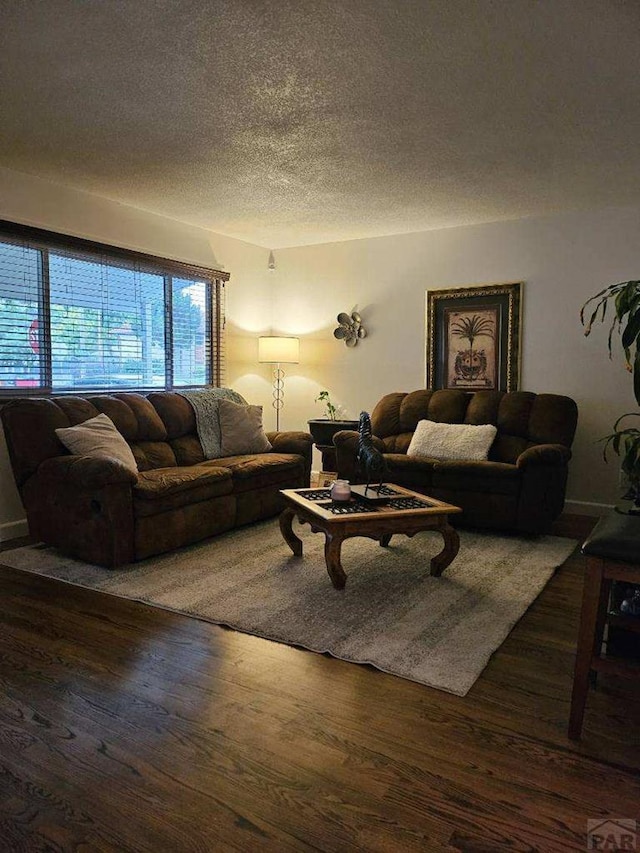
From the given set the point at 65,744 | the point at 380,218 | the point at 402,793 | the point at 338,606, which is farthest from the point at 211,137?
the point at 402,793

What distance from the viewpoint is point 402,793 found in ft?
5.28

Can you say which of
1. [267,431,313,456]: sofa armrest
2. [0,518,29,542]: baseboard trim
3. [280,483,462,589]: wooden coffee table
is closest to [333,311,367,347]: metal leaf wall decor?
[267,431,313,456]: sofa armrest

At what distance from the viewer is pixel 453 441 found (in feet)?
14.9

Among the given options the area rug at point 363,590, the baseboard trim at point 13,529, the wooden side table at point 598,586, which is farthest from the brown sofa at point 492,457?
the baseboard trim at point 13,529

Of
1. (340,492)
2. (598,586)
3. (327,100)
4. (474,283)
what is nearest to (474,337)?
(474,283)

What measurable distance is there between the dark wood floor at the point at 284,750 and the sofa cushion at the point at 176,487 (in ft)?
3.20

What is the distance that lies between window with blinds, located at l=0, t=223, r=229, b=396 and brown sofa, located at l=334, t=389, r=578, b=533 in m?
1.69

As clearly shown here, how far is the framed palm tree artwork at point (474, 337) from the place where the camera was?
5.00 metres

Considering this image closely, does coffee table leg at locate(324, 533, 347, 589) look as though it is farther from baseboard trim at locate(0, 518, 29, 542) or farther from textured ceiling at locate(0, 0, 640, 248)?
baseboard trim at locate(0, 518, 29, 542)

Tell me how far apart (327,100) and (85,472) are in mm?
2277

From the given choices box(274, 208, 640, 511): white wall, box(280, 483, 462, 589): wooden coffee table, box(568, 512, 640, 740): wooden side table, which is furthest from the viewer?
box(274, 208, 640, 511): white wall

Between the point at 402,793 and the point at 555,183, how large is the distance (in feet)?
12.3

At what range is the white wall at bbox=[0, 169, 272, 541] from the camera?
3.93 metres

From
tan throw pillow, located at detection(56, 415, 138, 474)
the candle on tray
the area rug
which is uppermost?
tan throw pillow, located at detection(56, 415, 138, 474)
